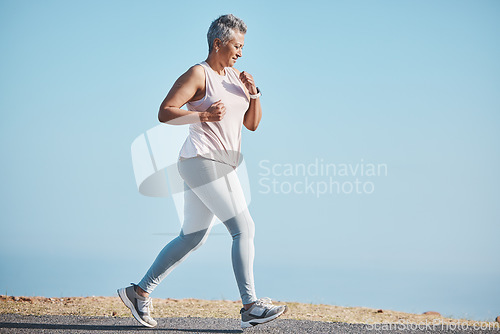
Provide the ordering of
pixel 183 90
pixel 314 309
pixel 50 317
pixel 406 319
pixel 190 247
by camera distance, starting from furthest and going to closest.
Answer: pixel 314 309 → pixel 406 319 → pixel 50 317 → pixel 190 247 → pixel 183 90

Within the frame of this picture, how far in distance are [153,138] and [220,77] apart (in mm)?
779

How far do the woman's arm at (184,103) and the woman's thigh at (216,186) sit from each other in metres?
0.31

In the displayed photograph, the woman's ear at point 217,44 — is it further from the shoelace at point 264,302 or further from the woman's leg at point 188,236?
the shoelace at point 264,302

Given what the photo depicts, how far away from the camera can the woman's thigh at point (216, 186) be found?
13.1ft

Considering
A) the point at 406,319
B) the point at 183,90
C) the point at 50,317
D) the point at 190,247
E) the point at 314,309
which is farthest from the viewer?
the point at 314,309

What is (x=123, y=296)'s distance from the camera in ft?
14.5

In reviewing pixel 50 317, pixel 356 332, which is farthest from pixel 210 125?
pixel 50 317

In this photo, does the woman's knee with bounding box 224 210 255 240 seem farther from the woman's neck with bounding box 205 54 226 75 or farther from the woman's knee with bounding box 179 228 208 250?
the woman's neck with bounding box 205 54 226 75

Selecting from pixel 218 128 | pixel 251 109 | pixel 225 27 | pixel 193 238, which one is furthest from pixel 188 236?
pixel 225 27

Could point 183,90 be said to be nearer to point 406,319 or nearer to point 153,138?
point 153,138

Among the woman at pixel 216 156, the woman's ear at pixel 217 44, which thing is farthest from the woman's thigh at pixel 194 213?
the woman's ear at pixel 217 44

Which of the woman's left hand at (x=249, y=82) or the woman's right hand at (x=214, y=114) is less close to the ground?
the woman's left hand at (x=249, y=82)

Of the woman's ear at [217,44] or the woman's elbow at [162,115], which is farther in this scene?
the woman's ear at [217,44]

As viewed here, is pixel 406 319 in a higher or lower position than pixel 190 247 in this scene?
lower
